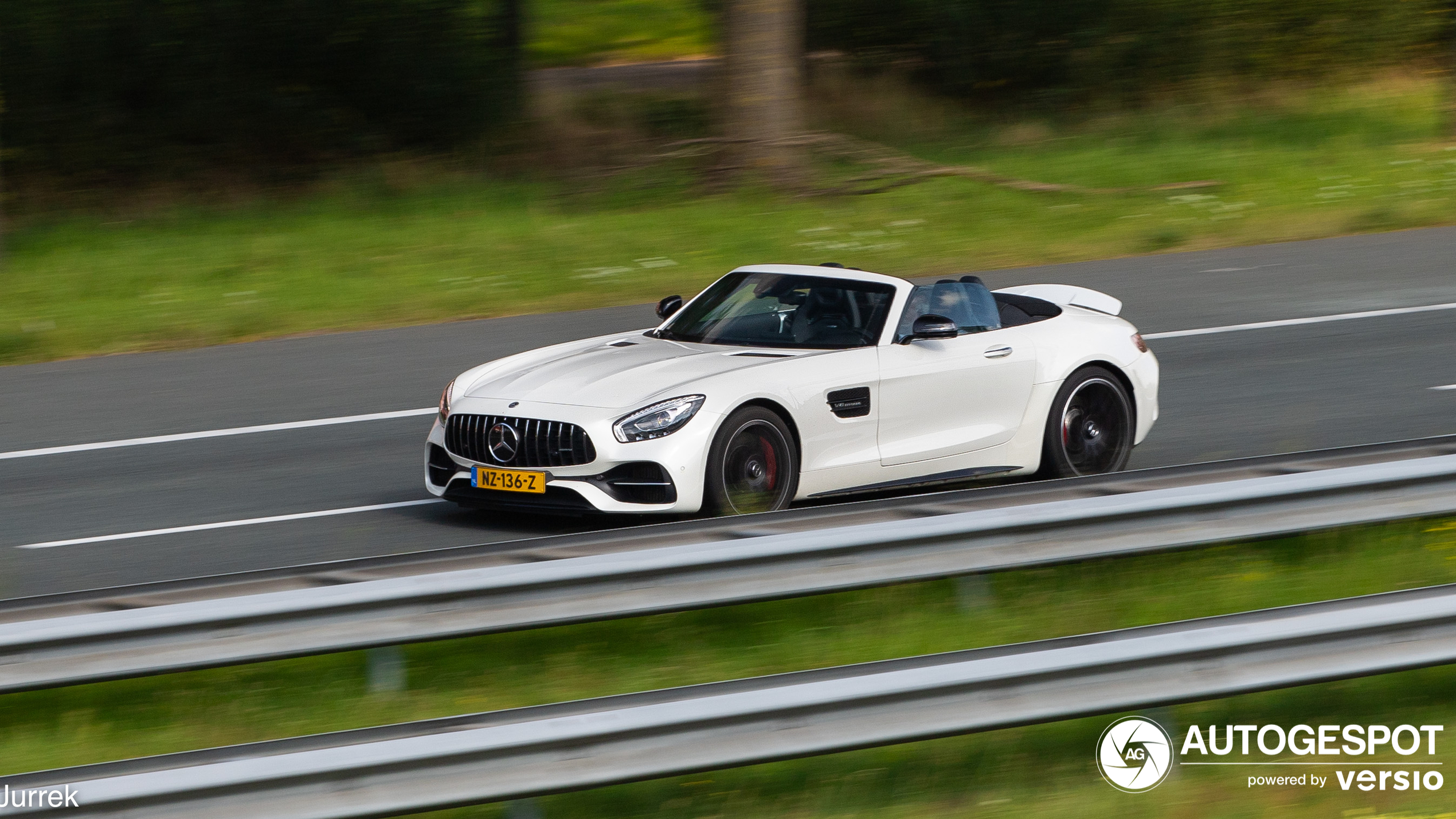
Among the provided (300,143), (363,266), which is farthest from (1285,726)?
(300,143)

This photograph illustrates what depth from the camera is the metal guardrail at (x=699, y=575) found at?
17.5 feet

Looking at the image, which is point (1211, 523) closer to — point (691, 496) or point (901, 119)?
point (691, 496)

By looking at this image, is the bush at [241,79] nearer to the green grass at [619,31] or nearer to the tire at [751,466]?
the green grass at [619,31]

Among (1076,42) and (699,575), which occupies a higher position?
(1076,42)

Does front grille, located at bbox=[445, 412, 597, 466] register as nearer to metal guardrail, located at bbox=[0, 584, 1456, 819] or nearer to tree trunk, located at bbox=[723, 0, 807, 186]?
metal guardrail, located at bbox=[0, 584, 1456, 819]

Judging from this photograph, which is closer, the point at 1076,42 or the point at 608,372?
the point at 608,372

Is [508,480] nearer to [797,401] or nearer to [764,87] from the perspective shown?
[797,401]

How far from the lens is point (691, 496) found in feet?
26.7

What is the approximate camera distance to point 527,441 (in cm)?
835

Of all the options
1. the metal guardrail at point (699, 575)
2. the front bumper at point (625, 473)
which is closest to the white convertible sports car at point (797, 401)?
the front bumper at point (625, 473)

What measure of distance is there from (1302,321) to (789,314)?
657cm

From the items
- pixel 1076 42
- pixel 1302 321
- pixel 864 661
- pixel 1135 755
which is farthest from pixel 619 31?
pixel 1135 755

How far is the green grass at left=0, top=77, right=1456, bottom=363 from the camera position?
52.1ft

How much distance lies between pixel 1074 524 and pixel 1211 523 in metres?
0.60
